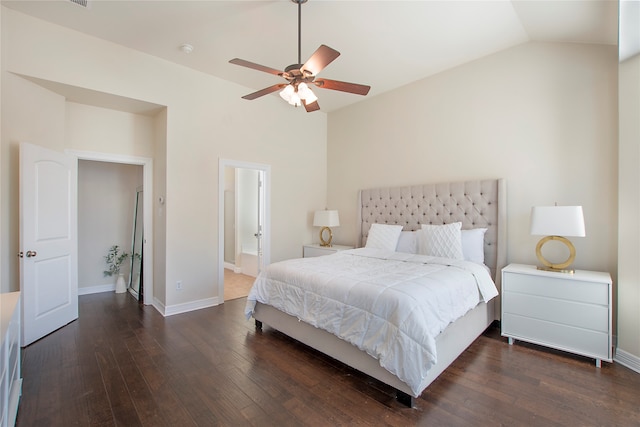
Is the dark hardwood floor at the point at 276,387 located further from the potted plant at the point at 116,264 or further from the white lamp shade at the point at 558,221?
the potted plant at the point at 116,264

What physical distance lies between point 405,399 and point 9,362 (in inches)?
98.7

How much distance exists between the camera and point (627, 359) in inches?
97.3

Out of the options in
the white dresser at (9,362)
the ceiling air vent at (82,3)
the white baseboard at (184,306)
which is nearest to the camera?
the white dresser at (9,362)

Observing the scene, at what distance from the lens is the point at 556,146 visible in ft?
10.2

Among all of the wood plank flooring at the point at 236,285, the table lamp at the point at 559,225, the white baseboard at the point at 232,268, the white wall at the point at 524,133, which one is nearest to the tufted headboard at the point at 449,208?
the white wall at the point at 524,133

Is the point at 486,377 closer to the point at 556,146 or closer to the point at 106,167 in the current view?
the point at 556,146

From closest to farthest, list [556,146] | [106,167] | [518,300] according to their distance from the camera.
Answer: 1. [518,300]
2. [556,146]
3. [106,167]

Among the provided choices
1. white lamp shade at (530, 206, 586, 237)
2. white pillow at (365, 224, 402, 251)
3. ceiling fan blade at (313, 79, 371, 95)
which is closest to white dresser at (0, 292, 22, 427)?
ceiling fan blade at (313, 79, 371, 95)

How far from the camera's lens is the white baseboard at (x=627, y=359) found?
2400mm

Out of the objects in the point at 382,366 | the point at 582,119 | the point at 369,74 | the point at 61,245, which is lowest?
the point at 382,366

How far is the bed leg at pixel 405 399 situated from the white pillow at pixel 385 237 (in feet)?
7.12

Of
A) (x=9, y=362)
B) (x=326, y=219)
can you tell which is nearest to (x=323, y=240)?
(x=326, y=219)

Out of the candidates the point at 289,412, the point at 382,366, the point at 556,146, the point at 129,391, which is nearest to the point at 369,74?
the point at 556,146

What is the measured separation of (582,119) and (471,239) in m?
1.62
